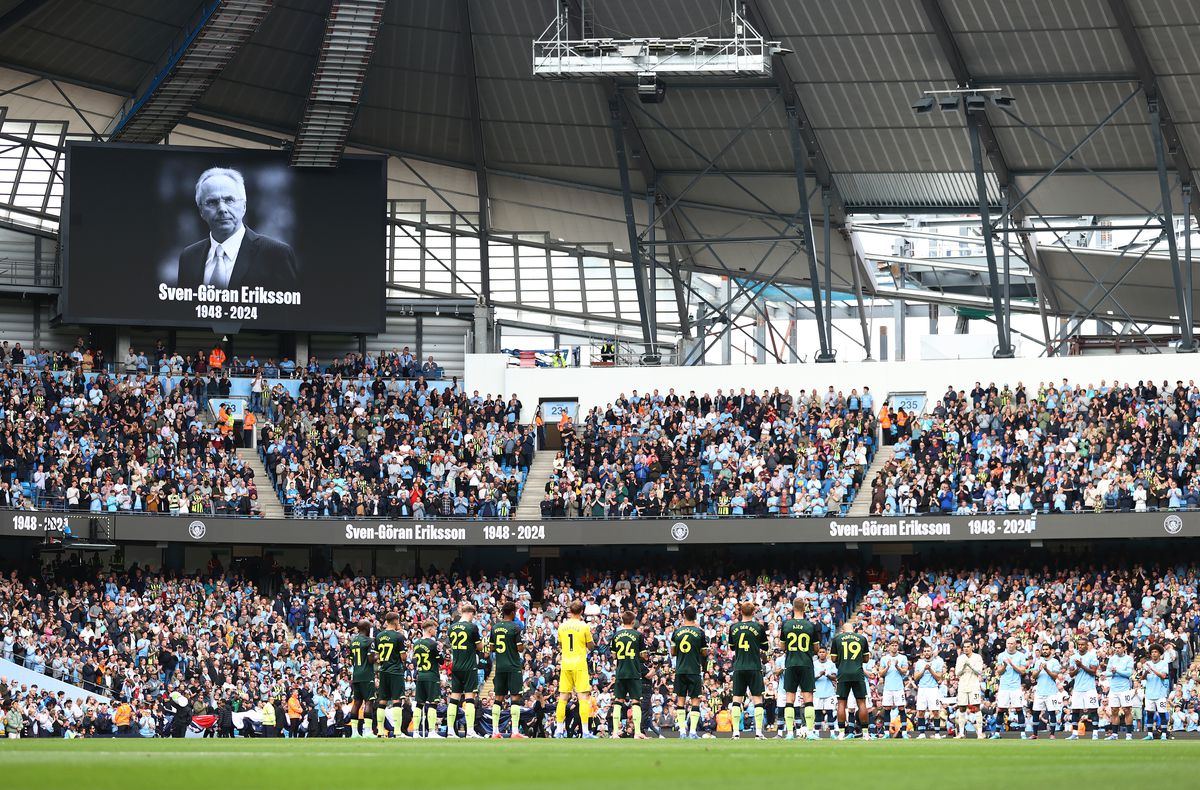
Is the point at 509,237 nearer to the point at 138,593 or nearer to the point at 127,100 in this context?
the point at 127,100

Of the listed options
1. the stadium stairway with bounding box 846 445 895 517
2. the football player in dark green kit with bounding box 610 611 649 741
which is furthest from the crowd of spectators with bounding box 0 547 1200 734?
the football player in dark green kit with bounding box 610 611 649 741

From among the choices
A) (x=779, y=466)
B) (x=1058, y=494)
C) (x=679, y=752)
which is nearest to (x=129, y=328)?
(x=779, y=466)

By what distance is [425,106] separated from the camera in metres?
48.5

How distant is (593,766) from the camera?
1351 centimetres

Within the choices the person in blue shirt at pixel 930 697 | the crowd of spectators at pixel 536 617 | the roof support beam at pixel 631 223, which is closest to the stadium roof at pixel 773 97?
the roof support beam at pixel 631 223

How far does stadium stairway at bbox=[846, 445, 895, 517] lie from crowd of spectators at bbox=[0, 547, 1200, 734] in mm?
1495

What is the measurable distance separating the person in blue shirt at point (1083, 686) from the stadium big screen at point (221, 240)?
24.7m

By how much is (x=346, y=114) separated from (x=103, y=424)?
34.3 feet

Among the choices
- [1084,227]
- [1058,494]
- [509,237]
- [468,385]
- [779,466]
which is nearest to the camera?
[1058,494]

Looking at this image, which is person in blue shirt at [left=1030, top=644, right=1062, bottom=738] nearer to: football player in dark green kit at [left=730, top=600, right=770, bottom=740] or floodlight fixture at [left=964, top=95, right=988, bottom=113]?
football player in dark green kit at [left=730, top=600, right=770, bottom=740]

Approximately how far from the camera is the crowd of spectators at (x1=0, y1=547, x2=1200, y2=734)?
109 ft

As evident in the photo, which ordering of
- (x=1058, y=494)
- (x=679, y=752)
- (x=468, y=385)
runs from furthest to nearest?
(x=468, y=385), (x=1058, y=494), (x=679, y=752)

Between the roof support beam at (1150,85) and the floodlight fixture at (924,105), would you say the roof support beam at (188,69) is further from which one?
the roof support beam at (1150,85)

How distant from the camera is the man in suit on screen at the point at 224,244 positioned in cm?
4666
